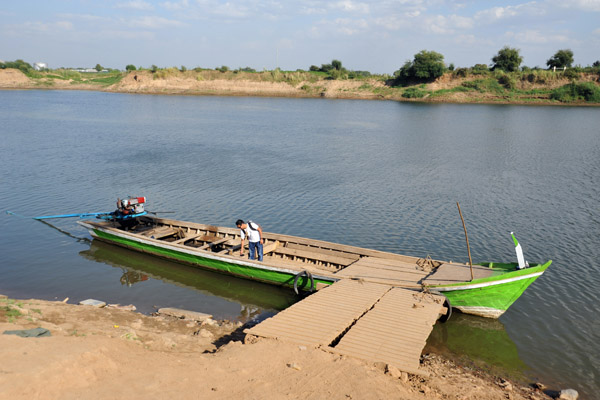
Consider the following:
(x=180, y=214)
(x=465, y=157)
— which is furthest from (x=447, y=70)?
(x=180, y=214)

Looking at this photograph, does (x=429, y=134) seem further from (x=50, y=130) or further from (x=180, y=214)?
(x=50, y=130)

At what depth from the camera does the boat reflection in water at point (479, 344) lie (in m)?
11.1

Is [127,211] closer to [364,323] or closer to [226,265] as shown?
[226,265]

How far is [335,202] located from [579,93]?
73.6m

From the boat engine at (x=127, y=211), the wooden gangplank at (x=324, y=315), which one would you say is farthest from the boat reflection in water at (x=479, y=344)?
the boat engine at (x=127, y=211)

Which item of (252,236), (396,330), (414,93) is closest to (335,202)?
(252,236)

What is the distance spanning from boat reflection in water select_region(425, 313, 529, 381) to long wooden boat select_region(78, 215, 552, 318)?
37cm

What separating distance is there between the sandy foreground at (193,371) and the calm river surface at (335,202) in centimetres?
309

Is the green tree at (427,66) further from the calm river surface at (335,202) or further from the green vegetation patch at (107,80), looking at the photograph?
the green vegetation patch at (107,80)

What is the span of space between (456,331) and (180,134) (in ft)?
128

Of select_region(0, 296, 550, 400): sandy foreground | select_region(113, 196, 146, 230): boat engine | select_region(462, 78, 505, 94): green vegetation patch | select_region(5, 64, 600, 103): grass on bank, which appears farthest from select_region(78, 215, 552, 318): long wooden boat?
select_region(462, 78, 505, 94): green vegetation patch

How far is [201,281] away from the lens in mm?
16359

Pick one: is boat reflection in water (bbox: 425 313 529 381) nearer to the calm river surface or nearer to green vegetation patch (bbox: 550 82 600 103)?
the calm river surface

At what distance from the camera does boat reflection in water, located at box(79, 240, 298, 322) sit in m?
14.5
